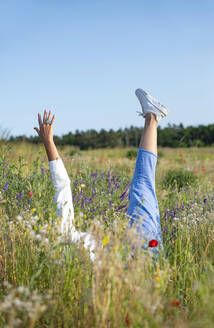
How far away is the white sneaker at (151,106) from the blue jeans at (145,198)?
693 millimetres

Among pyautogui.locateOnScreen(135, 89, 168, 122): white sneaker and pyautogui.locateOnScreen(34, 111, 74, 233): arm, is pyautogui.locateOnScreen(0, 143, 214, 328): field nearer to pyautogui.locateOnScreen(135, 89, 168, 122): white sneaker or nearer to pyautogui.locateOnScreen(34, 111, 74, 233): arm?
pyautogui.locateOnScreen(34, 111, 74, 233): arm

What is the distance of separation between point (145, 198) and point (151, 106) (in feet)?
4.24

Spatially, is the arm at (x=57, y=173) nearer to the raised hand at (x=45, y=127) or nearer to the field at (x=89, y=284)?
the raised hand at (x=45, y=127)

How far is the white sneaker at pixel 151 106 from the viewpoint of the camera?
397cm

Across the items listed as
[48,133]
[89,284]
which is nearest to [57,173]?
[48,133]

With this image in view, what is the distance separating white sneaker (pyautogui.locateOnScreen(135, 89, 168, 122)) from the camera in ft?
13.0

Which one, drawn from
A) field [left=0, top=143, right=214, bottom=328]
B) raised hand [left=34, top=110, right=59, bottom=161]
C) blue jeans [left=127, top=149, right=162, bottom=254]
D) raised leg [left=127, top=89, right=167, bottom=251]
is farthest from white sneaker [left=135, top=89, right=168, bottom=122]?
field [left=0, top=143, right=214, bottom=328]

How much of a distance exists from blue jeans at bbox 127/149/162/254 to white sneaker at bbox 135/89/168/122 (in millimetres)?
693

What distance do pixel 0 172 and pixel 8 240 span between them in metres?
1.77

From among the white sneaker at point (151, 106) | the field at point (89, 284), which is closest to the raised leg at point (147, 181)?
the white sneaker at point (151, 106)

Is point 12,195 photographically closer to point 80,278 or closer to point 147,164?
point 147,164

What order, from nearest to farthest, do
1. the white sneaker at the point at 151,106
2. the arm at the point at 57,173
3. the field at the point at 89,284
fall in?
the field at the point at 89,284
the arm at the point at 57,173
the white sneaker at the point at 151,106

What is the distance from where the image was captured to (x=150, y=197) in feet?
10.8

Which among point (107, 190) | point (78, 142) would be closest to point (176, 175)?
point (107, 190)
